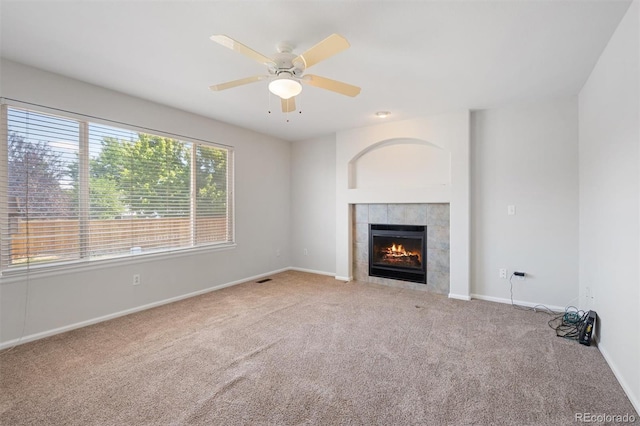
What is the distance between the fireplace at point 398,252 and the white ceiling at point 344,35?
1.99 metres

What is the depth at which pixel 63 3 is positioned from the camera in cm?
189

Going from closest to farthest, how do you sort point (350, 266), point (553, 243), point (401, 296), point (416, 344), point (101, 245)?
point (416, 344) < point (101, 245) < point (553, 243) < point (401, 296) < point (350, 266)

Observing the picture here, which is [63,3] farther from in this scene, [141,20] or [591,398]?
[591,398]

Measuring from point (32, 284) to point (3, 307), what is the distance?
0.25 m

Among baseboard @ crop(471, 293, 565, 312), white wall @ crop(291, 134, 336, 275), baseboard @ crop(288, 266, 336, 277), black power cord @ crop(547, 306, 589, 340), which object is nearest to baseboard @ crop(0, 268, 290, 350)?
baseboard @ crop(288, 266, 336, 277)

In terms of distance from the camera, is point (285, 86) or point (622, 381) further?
point (285, 86)

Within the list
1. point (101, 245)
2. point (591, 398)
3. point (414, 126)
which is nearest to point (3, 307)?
point (101, 245)

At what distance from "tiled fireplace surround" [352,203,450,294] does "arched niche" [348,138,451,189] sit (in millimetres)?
357

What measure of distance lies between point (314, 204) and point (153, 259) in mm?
2862

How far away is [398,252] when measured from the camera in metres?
4.68

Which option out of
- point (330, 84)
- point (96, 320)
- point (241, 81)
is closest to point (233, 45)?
point (241, 81)

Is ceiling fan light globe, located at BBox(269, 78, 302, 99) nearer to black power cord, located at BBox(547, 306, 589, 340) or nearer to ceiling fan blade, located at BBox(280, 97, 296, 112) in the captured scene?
ceiling fan blade, located at BBox(280, 97, 296, 112)

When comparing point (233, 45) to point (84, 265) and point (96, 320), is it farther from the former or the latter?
point (96, 320)

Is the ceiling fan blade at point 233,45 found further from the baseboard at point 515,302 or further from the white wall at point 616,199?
the baseboard at point 515,302
